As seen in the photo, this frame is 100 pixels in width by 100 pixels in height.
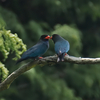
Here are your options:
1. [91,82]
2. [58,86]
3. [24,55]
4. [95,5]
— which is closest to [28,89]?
[58,86]

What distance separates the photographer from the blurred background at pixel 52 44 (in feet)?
21.5

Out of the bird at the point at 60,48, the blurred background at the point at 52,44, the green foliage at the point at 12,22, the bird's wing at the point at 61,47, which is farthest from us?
the blurred background at the point at 52,44

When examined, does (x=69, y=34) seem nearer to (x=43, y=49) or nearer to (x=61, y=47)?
(x=43, y=49)

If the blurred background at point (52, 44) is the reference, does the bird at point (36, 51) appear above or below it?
below

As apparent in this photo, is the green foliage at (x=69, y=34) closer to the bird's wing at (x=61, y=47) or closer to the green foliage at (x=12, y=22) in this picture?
the green foliage at (x=12, y=22)

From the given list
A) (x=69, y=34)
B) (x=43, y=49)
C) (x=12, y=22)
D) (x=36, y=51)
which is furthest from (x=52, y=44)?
(x=36, y=51)

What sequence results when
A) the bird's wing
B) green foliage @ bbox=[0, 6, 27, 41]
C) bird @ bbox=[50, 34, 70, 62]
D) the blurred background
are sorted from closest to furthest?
bird @ bbox=[50, 34, 70, 62] < the bird's wing < green foliage @ bbox=[0, 6, 27, 41] < the blurred background

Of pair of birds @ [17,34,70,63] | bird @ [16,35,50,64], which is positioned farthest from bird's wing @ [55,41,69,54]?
bird @ [16,35,50,64]

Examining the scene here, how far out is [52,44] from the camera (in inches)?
265

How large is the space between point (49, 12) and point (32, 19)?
50 cm

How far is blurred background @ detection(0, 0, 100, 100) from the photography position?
257 inches

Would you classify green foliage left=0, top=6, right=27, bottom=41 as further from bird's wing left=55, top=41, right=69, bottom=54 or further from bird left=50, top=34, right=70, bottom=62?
bird's wing left=55, top=41, right=69, bottom=54

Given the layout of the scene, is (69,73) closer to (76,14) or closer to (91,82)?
(91,82)

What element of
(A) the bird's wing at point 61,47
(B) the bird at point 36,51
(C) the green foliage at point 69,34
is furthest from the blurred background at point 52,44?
(A) the bird's wing at point 61,47
